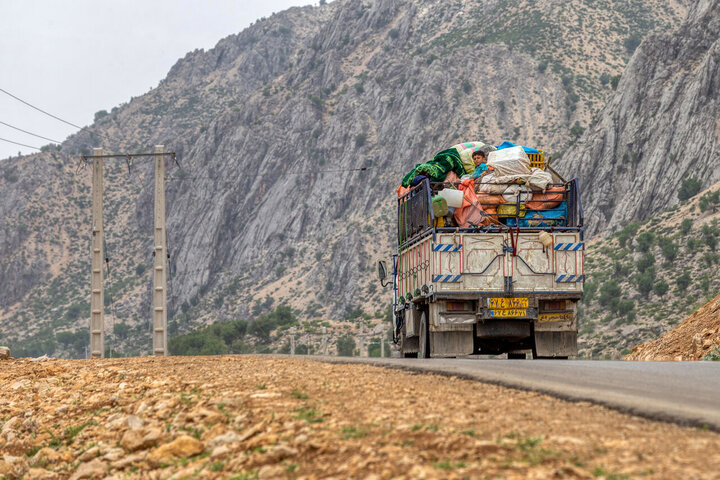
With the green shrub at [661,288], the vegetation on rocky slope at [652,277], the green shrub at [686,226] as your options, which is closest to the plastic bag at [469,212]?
the vegetation on rocky slope at [652,277]

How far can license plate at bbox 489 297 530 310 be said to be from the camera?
16422 millimetres

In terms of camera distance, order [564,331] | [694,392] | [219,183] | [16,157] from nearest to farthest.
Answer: [694,392], [564,331], [219,183], [16,157]

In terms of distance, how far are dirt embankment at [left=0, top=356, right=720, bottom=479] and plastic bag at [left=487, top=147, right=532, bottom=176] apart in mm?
6794

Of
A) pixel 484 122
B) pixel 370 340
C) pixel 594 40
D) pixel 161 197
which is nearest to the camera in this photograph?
pixel 161 197

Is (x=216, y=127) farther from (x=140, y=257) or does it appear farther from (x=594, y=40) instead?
(x=594, y=40)

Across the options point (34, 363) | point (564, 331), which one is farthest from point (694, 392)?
point (34, 363)

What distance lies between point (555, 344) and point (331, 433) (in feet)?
34.7

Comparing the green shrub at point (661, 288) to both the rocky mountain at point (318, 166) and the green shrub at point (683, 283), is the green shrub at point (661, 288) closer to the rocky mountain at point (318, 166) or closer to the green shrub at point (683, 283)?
the green shrub at point (683, 283)

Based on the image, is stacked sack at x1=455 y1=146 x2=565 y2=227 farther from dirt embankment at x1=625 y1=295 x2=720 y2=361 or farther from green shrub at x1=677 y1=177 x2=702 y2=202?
green shrub at x1=677 y1=177 x2=702 y2=202

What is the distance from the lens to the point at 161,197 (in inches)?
1291

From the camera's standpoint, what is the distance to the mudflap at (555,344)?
16766 millimetres

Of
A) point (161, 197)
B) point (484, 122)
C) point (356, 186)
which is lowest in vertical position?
point (161, 197)

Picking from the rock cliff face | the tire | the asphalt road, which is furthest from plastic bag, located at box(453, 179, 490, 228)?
the rock cliff face

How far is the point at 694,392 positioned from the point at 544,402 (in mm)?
1768
